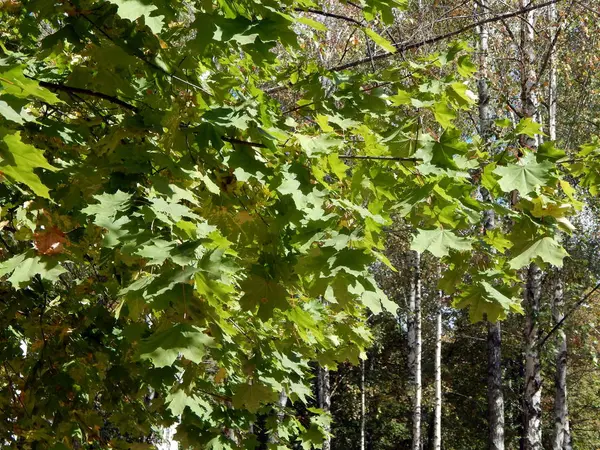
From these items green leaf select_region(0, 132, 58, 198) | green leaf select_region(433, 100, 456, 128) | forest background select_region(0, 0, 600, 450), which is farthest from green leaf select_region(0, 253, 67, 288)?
green leaf select_region(433, 100, 456, 128)

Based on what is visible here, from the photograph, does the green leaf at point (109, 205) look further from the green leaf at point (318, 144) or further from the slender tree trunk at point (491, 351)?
the slender tree trunk at point (491, 351)

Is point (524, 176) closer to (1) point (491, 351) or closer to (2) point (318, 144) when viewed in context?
(2) point (318, 144)

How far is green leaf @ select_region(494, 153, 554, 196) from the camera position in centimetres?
219

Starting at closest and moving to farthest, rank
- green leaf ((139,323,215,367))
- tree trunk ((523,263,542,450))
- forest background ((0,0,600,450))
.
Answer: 1. green leaf ((139,323,215,367))
2. forest background ((0,0,600,450))
3. tree trunk ((523,263,542,450))

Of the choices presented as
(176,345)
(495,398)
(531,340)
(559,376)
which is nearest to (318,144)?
(176,345)

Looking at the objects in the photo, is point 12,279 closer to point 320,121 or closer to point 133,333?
point 133,333

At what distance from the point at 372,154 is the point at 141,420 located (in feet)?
7.83

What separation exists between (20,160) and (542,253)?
1863mm

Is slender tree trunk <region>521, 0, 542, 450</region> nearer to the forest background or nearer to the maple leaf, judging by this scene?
the forest background

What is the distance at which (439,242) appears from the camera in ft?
7.12

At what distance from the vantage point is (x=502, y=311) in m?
2.52

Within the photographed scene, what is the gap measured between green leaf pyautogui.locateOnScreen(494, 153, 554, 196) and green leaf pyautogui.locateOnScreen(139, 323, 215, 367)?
50.6 inches

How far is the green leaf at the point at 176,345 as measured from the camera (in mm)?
1628

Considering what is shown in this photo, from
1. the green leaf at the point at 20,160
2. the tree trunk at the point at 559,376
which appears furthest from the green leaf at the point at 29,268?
the tree trunk at the point at 559,376
